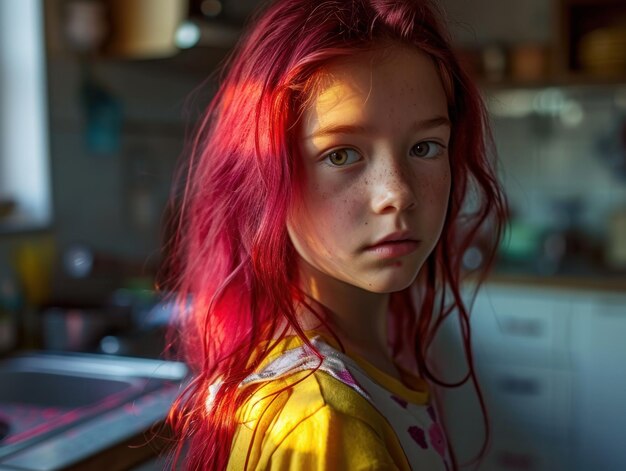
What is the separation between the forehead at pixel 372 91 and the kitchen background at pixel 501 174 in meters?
0.29

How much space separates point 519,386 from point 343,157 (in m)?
1.98

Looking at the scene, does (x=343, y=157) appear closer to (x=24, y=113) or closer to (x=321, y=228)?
(x=321, y=228)

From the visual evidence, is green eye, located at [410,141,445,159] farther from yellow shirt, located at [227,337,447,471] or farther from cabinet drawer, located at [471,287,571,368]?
cabinet drawer, located at [471,287,571,368]

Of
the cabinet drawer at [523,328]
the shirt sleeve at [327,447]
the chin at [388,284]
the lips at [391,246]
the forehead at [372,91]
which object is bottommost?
the cabinet drawer at [523,328]

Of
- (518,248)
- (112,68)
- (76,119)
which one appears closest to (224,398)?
(76,119)

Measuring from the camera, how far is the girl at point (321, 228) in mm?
520

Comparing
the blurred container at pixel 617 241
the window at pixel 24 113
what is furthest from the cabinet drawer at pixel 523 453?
the window at pixel 24 113

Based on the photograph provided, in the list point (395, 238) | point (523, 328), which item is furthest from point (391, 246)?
point (523, 328)

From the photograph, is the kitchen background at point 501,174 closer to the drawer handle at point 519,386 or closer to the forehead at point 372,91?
the drawer handle at point 519,386

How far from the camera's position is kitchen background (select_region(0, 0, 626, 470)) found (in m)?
1.70

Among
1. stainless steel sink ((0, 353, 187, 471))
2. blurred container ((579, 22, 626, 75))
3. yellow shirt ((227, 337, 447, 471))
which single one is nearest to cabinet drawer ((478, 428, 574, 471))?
blurred container ((579, 22, 626, 75))

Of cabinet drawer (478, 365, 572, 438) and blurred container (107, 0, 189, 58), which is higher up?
blurred container (107, 0, 189, 58)

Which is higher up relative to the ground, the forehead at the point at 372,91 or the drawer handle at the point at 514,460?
the forehead at the point at 372,91

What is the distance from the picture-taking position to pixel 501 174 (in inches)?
61.4
